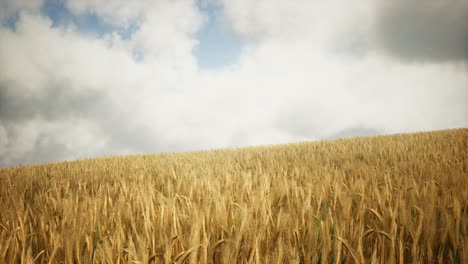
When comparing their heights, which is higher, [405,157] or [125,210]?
[405,157]

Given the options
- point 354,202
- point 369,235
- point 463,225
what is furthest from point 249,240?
point 354,202

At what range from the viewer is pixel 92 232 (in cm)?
166

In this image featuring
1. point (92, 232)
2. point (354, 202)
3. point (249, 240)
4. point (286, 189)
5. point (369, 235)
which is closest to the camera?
point (249, 240)

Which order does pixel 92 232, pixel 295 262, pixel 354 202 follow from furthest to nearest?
pixel 354 202 < pixel 92 232 < pixel 295 262

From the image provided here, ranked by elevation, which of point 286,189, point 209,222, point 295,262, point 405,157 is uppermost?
point 405,157

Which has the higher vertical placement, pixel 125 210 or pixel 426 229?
pixel 125 210

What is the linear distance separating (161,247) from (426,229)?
1344 millimetres

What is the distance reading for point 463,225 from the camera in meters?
1.39

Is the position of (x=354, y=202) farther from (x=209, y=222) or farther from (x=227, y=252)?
(x=227, y=252)

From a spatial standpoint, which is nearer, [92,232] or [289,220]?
[289,220]

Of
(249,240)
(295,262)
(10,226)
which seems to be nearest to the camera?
(295,262)

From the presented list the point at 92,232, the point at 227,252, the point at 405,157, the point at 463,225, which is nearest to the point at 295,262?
the point at 227,252

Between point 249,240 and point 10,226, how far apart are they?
189 centimetres

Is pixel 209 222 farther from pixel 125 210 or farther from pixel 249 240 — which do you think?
pixel 125 210
